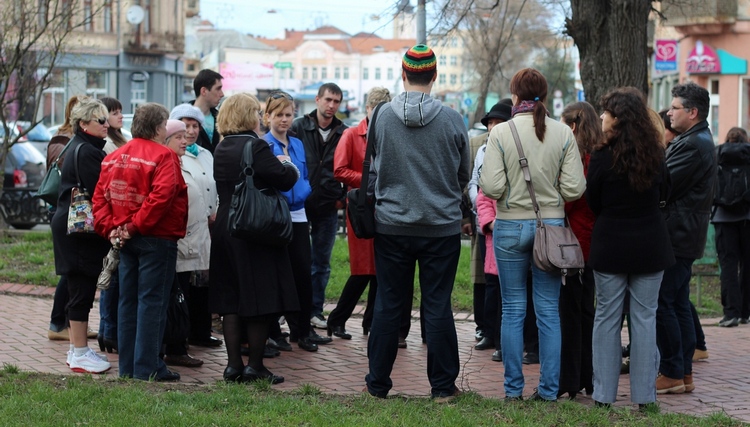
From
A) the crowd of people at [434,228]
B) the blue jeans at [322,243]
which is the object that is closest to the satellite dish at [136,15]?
the blue jeans at [322,243]

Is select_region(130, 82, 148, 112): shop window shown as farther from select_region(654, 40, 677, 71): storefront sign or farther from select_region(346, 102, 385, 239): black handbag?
select_region(346, 102, 385, 239): black handbag

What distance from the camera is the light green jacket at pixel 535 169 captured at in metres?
6.05

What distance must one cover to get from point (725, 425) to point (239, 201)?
319 cm

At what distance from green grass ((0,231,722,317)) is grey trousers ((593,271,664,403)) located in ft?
13.8

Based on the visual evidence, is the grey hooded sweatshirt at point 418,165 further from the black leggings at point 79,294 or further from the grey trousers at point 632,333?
the black leggings at point 79,294

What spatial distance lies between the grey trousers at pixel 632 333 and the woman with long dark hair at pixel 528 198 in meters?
0.25

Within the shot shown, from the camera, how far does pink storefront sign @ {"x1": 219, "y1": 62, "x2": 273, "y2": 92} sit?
73.0 metres

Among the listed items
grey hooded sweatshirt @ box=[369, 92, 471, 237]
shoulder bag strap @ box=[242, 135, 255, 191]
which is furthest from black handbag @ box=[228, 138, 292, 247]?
grey hooded sweatshirt @ box=[369, 92, 471, 237]

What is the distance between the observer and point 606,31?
11859 millimetres

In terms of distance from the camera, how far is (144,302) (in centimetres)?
668

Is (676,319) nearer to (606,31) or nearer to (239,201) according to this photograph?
(239,201)

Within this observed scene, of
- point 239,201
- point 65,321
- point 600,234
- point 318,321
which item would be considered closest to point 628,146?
point 600,234

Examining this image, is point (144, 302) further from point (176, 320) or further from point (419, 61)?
point (419, 61)

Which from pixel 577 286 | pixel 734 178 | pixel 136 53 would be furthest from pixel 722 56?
pixel 136 53
